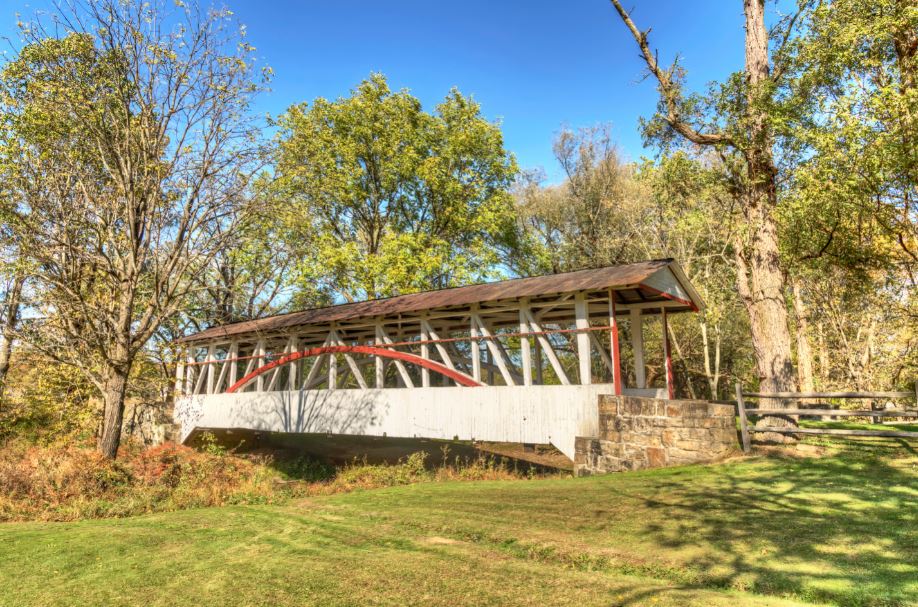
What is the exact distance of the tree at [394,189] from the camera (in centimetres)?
2306

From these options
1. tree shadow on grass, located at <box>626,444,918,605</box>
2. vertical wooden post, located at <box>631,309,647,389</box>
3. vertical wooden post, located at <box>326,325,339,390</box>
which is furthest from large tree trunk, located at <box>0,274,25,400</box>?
vertical wooden post, located at <box>631,309,647,389</box>

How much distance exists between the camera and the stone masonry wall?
9203 mm

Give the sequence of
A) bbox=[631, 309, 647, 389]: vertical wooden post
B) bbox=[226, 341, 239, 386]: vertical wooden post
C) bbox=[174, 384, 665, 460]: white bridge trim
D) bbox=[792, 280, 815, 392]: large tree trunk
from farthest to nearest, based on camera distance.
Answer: bbox=[792, 280, 815, 392]: large tree trunk → bbox=[226, 341, 239, 386]: vertical wooden post → bbox=[631, 309, 647, 389]: vertical wooden post → bbox=[174, 384, 665, 460]: white bridge trim

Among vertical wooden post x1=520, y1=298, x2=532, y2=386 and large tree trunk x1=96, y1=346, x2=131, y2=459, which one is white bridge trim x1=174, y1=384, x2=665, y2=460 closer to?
vertical wooden post x1=520, y1=298, x2=532, y2=386

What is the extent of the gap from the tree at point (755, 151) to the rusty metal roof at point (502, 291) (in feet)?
5.70

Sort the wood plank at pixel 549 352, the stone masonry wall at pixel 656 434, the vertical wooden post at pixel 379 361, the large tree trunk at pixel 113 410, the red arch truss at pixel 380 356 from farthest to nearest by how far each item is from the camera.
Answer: the vertical wooden post at pixel 379 361, the red arch truss at pixel 380 356, the wood plank at pixel 549 352, the large tree trunk at pixel 113 410, the stone masonry wall at pixel 656 434

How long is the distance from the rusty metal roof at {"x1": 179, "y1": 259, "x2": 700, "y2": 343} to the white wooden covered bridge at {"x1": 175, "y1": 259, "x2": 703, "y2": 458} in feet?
0.13

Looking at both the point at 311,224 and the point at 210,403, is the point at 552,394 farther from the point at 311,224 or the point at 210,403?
the point at 311,224

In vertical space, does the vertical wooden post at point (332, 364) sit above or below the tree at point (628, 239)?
below

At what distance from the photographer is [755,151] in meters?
11.5

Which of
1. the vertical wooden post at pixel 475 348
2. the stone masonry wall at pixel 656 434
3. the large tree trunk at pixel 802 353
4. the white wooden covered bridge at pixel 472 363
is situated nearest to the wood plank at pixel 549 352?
the white wooden covered bridge at pixel 472 363

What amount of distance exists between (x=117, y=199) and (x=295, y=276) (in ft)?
38.1

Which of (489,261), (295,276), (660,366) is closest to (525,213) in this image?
(489,261)

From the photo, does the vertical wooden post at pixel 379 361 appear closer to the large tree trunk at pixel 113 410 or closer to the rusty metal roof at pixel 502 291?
the rusty metal roof at pixel 502 291
